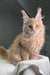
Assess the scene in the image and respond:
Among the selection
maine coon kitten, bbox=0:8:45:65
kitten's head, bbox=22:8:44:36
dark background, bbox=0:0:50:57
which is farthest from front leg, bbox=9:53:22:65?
dark background, bbox=0:0:50:57

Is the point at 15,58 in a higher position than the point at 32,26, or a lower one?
lower

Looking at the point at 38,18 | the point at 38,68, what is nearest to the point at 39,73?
the point at 38,68

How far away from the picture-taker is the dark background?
1.44 metres

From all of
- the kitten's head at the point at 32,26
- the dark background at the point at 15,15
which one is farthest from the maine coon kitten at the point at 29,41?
the dark background at the point at 15,15

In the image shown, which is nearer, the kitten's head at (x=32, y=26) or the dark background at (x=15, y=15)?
the kitten's head at (x=32, y=26)

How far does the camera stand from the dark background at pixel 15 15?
1443mm

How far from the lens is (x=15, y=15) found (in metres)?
1.49

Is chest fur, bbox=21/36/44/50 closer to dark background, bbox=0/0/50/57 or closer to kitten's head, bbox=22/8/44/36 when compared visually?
kitten's head, bbox=22/8/44/36

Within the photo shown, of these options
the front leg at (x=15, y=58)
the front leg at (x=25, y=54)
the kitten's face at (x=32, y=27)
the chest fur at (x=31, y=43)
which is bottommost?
the front leg at (x=15, y=58)

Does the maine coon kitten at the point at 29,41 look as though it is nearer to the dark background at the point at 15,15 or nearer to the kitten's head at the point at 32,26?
the kitten's head at the point at 32,26

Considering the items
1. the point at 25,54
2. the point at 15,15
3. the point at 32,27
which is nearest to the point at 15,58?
the point at 25,54

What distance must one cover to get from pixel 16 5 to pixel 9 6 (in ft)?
0.21

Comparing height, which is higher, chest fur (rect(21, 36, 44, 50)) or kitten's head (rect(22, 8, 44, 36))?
kitten's head (rect(22, 8, 44, 36))

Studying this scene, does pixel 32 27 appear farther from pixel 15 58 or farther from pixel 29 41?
pixel 15 58
